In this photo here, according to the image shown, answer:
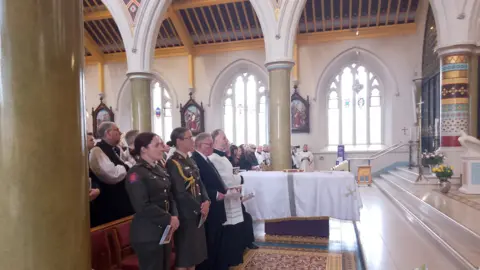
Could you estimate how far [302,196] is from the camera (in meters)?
4.63

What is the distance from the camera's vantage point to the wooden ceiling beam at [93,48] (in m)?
14.0

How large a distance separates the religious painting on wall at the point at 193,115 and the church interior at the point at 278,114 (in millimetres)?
67

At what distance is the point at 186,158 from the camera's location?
2891 millimetres

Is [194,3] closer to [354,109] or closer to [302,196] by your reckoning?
[354,109]

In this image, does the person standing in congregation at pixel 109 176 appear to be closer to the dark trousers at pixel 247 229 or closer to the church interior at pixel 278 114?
the church interior at pixel 278 114

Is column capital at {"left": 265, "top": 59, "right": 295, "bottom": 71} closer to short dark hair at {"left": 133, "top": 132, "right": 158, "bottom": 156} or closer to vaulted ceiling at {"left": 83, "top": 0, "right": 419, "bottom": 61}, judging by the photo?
vaulted ceiling at {"left": 83, "top": 0, "right": 419, "bottom": 61}

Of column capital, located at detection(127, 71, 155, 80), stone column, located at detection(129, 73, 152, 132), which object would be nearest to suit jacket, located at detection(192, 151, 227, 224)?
stone column, located at detection(129, 73, 152, 132)

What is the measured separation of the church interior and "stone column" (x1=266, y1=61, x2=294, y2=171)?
0.10ft

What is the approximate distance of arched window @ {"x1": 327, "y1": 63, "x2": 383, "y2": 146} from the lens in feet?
42.6

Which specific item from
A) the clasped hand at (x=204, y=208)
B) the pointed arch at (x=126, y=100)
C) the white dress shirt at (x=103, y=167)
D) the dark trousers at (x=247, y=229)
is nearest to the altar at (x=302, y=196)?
the dark trousers at (x=247, y=229)

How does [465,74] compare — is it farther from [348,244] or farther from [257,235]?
[257,235]

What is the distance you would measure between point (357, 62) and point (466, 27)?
5626 millimetres

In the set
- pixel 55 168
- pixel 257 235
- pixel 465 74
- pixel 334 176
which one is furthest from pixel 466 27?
pixel 55 168

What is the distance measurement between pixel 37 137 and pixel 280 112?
22.3ft
